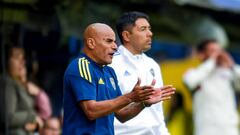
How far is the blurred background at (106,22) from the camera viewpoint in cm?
1070

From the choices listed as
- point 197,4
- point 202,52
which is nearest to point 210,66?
point 202,52

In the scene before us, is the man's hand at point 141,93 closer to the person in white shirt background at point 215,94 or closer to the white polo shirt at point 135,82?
the white polo shirt at point 135,82

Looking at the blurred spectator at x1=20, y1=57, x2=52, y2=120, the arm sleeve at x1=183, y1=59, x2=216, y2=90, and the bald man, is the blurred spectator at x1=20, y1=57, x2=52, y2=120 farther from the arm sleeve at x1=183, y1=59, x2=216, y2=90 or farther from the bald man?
the bald man

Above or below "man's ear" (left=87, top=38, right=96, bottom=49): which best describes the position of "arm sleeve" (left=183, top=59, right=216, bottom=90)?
below

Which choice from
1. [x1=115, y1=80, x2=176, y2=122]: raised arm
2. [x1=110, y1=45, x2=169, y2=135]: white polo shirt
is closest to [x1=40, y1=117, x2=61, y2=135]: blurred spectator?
[x1=110, y1=45, x2=169, y2=135]: white polo shirt

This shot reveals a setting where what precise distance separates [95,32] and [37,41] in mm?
4439

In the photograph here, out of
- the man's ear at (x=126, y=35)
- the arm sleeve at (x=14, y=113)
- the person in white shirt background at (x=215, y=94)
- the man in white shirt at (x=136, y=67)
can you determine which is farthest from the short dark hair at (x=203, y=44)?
the man's ear at (x=126, y=35)

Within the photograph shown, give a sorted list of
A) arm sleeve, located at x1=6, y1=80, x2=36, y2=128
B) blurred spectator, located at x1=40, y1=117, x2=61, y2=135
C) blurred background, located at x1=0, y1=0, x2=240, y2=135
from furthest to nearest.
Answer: blurred background, located at x1=0, y1=0, x2=240, y2=135 → blurred spectator, located at x1=40, y1=117, x2=61, y2=135 → arm sleeve, located at x1=6, y1=80, x2=36, y2=128

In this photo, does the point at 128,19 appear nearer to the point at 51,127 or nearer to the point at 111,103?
the point at 111,103

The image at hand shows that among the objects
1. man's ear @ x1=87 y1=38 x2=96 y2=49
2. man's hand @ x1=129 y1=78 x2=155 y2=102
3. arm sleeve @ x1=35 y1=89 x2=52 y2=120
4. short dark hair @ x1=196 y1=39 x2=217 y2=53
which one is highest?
man's ear @ x1=87 y1=38 x2=96 y2=49

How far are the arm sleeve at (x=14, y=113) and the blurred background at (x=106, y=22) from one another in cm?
34

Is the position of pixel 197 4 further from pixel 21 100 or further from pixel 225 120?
pixel 21 100

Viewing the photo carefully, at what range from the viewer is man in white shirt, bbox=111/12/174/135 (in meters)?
7.51

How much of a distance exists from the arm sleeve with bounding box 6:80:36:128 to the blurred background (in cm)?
34
